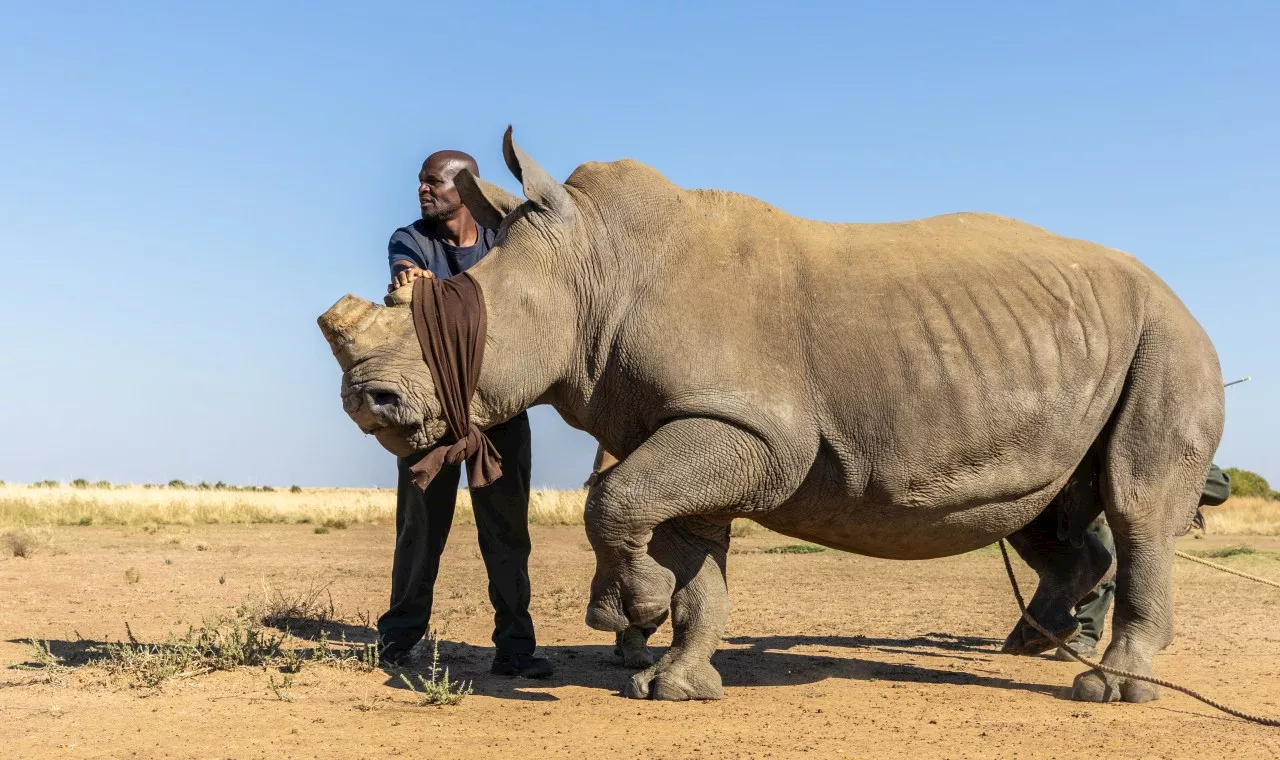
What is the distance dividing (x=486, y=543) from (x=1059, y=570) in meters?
3.21

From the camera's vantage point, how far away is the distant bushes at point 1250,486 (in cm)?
3456

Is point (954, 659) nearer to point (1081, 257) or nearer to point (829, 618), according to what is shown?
point (829, 618)

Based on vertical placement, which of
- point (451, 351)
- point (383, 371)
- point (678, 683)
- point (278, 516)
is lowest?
point (278, 516)

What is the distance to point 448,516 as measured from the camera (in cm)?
656

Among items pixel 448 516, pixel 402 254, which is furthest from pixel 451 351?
pixel 448 516

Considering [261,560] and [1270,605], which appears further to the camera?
[261,560]

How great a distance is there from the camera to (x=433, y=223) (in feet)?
21.7

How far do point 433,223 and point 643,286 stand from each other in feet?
5.87

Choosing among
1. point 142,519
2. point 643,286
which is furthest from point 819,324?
point 142,519

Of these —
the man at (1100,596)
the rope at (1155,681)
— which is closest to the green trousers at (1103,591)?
the man at (1100,596)

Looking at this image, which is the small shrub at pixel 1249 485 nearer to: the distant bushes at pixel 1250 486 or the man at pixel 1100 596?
the distant bushes at pixel 1250 486

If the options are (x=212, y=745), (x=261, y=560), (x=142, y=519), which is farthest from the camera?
(x=142, y=519)

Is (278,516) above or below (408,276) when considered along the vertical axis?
below

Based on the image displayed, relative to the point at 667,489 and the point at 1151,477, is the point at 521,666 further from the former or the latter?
the point at 1151,477
